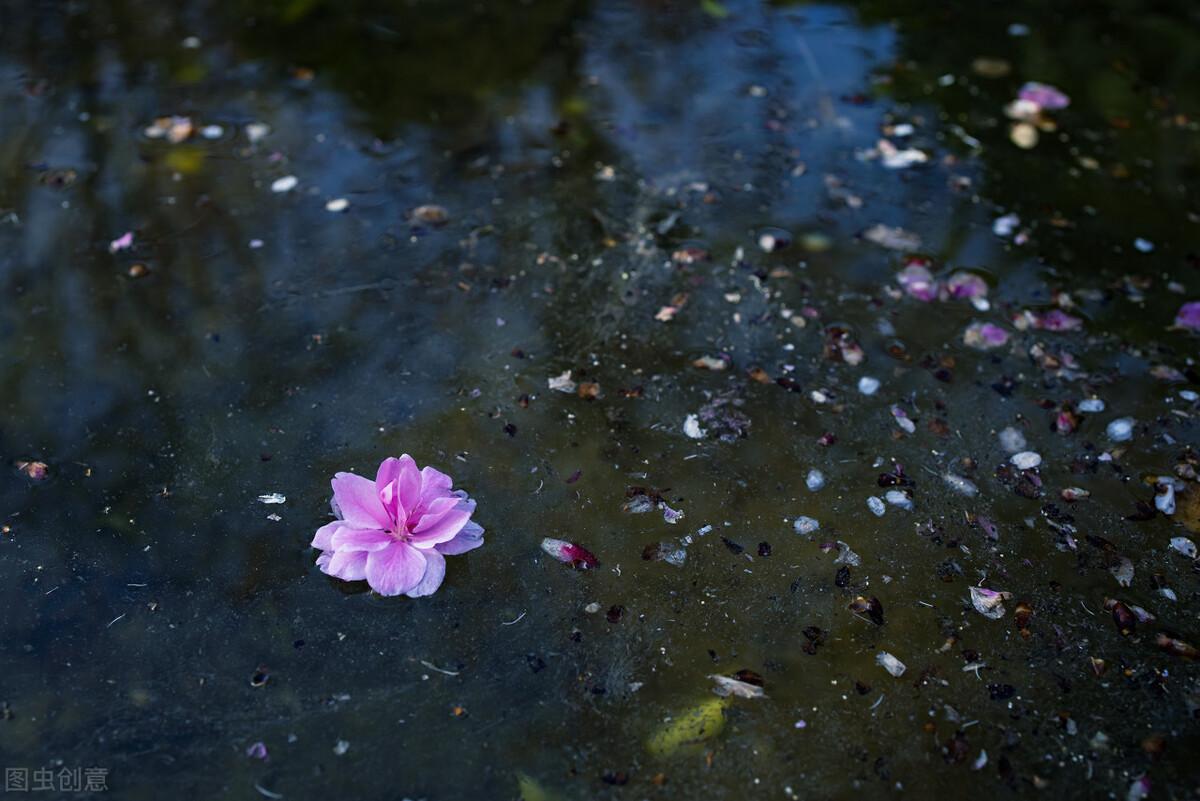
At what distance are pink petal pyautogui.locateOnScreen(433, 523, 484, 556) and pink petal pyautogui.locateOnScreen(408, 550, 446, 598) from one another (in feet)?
0.06

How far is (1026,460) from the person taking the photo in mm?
2303

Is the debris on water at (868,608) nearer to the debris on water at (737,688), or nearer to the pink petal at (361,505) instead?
the debris on water at (737,688)

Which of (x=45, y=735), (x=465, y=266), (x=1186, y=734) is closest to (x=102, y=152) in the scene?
(x=465, y=266)

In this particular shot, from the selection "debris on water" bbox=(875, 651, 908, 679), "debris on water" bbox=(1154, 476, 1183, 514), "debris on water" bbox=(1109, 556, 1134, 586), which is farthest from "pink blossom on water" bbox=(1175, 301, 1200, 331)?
"debris on water" bbox=(875, 651, 908, 679)

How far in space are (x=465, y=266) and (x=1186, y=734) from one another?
208 centimetres

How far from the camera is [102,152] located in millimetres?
3160

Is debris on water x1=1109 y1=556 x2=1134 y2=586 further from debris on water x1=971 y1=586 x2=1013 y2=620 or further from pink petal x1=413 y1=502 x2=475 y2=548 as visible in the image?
pink petal x1=413 y1=502 x2=475 y2=548

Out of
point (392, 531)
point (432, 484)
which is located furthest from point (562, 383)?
point (392, 531)

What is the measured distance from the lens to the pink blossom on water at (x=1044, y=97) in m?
3.51

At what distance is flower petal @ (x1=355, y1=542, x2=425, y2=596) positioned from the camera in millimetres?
1965

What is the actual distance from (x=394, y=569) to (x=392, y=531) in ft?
0.27

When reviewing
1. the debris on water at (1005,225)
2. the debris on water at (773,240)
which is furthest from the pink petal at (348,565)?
the debris on water at (1005,225)

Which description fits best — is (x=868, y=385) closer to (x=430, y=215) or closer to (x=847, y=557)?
(x=847, y=557)

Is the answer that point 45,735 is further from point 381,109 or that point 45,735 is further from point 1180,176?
point 1180,176
